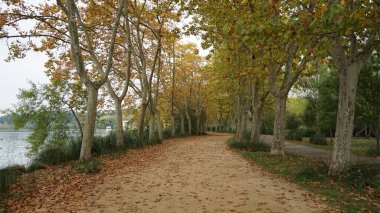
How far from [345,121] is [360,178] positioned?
1.56m

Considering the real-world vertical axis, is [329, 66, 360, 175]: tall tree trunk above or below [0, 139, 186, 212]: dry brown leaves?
above

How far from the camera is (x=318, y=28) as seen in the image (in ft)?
21.1

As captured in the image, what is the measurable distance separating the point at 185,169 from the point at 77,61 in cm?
540

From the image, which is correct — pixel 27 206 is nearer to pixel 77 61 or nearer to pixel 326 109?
pixel 77 61

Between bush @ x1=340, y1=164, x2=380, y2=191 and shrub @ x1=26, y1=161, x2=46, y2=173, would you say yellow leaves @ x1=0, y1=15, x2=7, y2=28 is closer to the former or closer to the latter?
shrub @ x1=26, y1=161, x2=46, y2=173

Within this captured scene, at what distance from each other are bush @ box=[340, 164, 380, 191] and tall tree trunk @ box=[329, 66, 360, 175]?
285 mm

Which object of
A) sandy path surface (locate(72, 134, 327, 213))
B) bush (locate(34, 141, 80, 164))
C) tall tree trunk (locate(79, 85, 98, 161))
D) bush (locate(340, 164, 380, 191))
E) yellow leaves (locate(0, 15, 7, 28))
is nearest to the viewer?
sandy path surface (locate(72, 134, 327, 213))

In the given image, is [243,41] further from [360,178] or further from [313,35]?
[360,178]

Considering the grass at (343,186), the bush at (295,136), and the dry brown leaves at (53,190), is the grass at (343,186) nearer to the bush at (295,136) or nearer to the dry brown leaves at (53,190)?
the dry brown leaves at (53,190)

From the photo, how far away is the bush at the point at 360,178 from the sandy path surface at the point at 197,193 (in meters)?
1.37

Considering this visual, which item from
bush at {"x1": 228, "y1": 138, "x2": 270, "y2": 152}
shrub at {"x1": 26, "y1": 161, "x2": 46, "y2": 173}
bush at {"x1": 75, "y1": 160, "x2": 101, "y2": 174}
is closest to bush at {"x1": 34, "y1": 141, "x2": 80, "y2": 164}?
shrub at {"x1": 26, "y1": 161, "x2": 46, "y2": 173}

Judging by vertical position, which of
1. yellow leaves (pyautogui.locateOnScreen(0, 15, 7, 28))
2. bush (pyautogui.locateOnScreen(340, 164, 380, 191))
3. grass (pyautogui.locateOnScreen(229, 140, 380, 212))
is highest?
yellow leaves (pyautogui.locateOnScreen(0, 15, 7, 28))

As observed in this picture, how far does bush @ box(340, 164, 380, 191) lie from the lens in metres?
6.84

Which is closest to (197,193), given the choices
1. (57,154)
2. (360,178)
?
(360,178)
